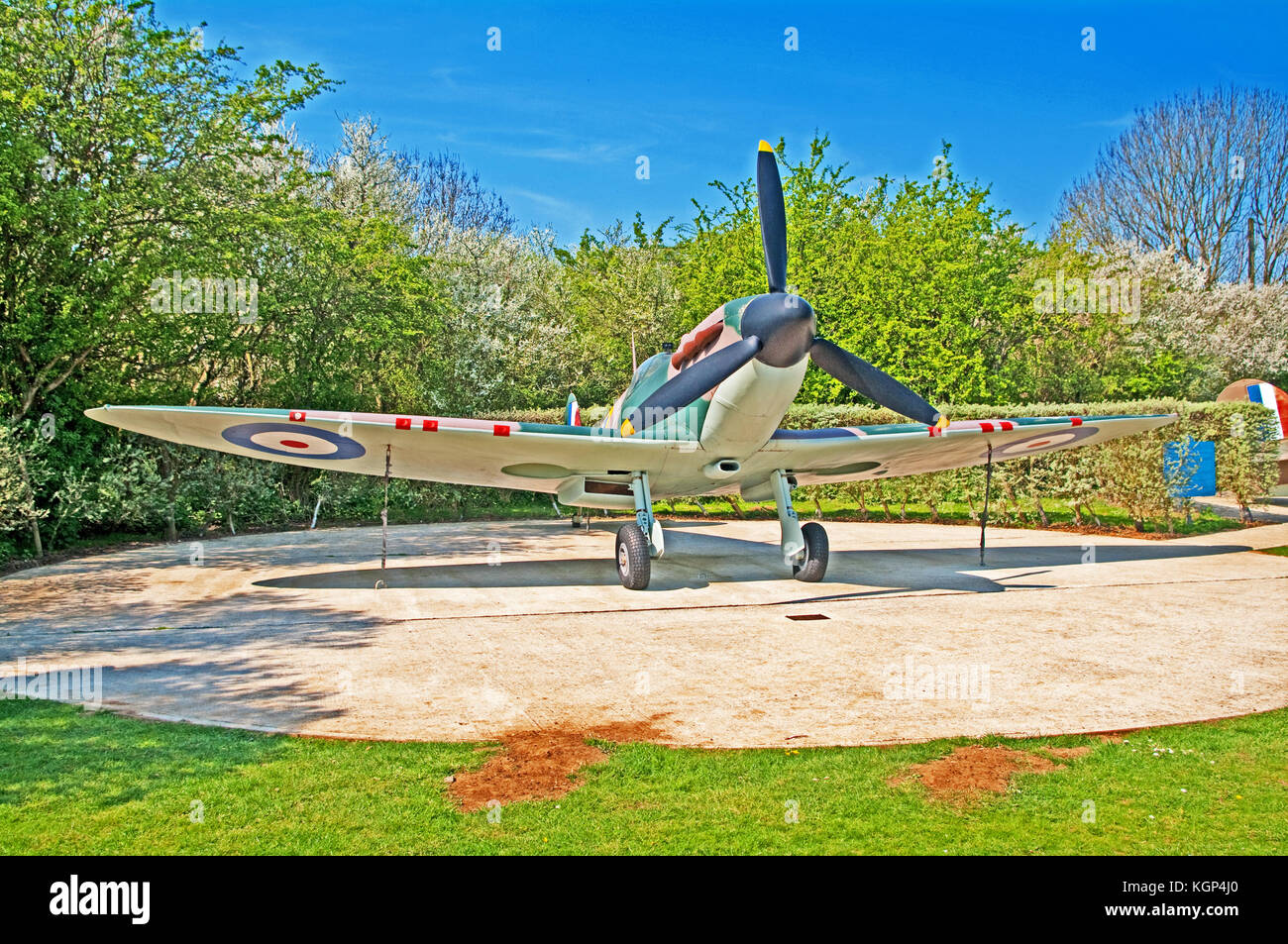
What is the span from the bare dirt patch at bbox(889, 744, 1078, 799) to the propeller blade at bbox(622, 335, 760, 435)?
5632 millimetres

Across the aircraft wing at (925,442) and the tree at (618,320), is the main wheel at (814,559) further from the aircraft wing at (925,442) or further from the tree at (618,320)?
the tree at (618,320)

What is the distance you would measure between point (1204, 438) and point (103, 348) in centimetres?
2241

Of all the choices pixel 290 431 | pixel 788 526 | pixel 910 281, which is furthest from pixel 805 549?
pixel 910 281

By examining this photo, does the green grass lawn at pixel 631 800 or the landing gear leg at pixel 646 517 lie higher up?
the landing gear leg at pixel 646 517

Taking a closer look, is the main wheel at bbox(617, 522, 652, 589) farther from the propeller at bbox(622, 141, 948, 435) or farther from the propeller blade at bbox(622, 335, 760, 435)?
the propeller blade at bbox(622, 335, 760, 435)

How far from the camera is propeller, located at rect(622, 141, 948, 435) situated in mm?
9422

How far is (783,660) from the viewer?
6.91 m

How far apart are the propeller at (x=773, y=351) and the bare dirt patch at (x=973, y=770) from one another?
5.62 m

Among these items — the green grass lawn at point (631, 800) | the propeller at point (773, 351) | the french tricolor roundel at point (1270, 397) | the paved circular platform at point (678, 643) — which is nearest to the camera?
the green grass lawn at point (631, 800)

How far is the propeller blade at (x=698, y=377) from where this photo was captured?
952 cm

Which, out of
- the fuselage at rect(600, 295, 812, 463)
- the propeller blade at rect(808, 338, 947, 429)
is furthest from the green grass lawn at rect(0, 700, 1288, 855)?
the propeller blade at rect(808, 338, 947, 429)

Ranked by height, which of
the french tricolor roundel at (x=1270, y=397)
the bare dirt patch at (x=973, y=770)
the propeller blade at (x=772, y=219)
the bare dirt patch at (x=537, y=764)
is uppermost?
the propeller blade at (x=772, y=219)

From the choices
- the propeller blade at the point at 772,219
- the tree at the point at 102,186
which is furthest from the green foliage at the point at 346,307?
the propeller blade at the point at 772,219

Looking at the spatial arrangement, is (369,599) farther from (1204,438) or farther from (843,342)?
(843,342)
